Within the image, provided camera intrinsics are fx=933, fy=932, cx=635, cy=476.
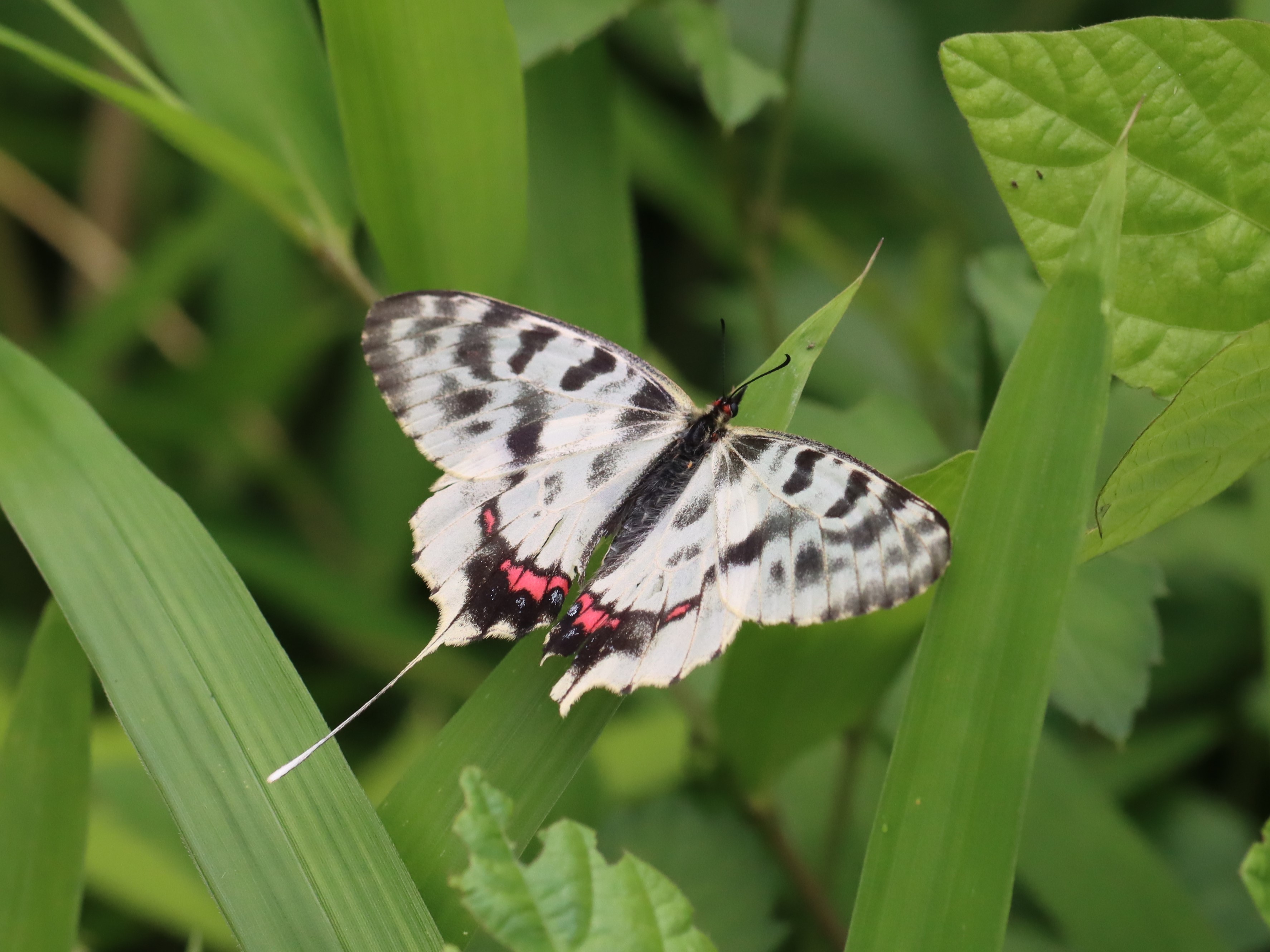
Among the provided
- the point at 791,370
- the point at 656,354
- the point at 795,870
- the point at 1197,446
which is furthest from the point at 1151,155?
the point at 656,354

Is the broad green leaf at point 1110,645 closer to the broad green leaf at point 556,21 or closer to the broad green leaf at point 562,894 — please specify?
the broad green leaf at point 562,894

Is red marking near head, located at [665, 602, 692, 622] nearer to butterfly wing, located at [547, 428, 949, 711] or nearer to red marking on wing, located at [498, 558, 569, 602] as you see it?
butterfly wing, located at [547, 428, 949, 711]

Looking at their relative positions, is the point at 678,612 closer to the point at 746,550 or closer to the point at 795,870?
the point at 746,550

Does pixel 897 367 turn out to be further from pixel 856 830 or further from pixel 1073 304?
pixel 1073 304

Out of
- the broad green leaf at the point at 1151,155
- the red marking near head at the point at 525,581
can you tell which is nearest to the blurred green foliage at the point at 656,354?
the broad green leaf at the point at 1151,155

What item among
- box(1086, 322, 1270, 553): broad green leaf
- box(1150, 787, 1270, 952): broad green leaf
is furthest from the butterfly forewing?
box(1150, 787, 1270, 952): broad green leaf

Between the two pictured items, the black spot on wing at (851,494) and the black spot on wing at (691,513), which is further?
the black spot on wing at (691,513)

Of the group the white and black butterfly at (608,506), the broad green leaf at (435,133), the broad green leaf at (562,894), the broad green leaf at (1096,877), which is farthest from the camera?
the broad green leaf at (1096,877)
